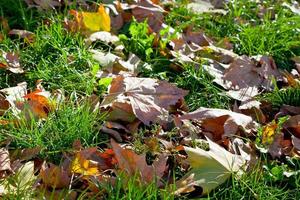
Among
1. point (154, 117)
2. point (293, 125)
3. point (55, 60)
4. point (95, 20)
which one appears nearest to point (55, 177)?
point (154, 117)

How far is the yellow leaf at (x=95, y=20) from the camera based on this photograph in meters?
2.82

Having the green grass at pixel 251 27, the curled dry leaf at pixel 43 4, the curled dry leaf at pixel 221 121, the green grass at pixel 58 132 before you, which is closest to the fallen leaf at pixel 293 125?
the curled dry leaf at pixel 221 121

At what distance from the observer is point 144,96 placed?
2.36m

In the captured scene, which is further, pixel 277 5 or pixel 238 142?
pixel 277 5

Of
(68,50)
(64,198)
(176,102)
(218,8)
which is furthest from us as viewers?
(218,8)

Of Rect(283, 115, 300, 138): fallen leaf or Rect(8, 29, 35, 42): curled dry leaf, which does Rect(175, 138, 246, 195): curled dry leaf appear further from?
Rect(8, 29, 35, 42): curled dry leaf

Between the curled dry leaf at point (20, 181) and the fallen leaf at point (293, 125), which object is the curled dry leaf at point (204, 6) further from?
the curled dry leaf at point (20, 181)

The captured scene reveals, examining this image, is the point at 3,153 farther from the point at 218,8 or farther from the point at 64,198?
the point at 218,8

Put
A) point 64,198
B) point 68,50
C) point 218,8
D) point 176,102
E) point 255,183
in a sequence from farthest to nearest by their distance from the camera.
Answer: point 218,8
point 68,50
point 176,102
point 255,183
point 64,198

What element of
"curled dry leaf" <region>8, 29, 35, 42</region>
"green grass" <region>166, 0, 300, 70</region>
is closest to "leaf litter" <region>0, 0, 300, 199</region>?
"curled dry leaf" <region>8, 29, 35, 42</region>

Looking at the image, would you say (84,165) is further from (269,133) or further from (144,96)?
(269,133)

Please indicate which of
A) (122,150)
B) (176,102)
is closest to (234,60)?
(176,102)

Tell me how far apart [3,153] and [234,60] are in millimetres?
1288

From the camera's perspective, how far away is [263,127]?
2.28 metres
